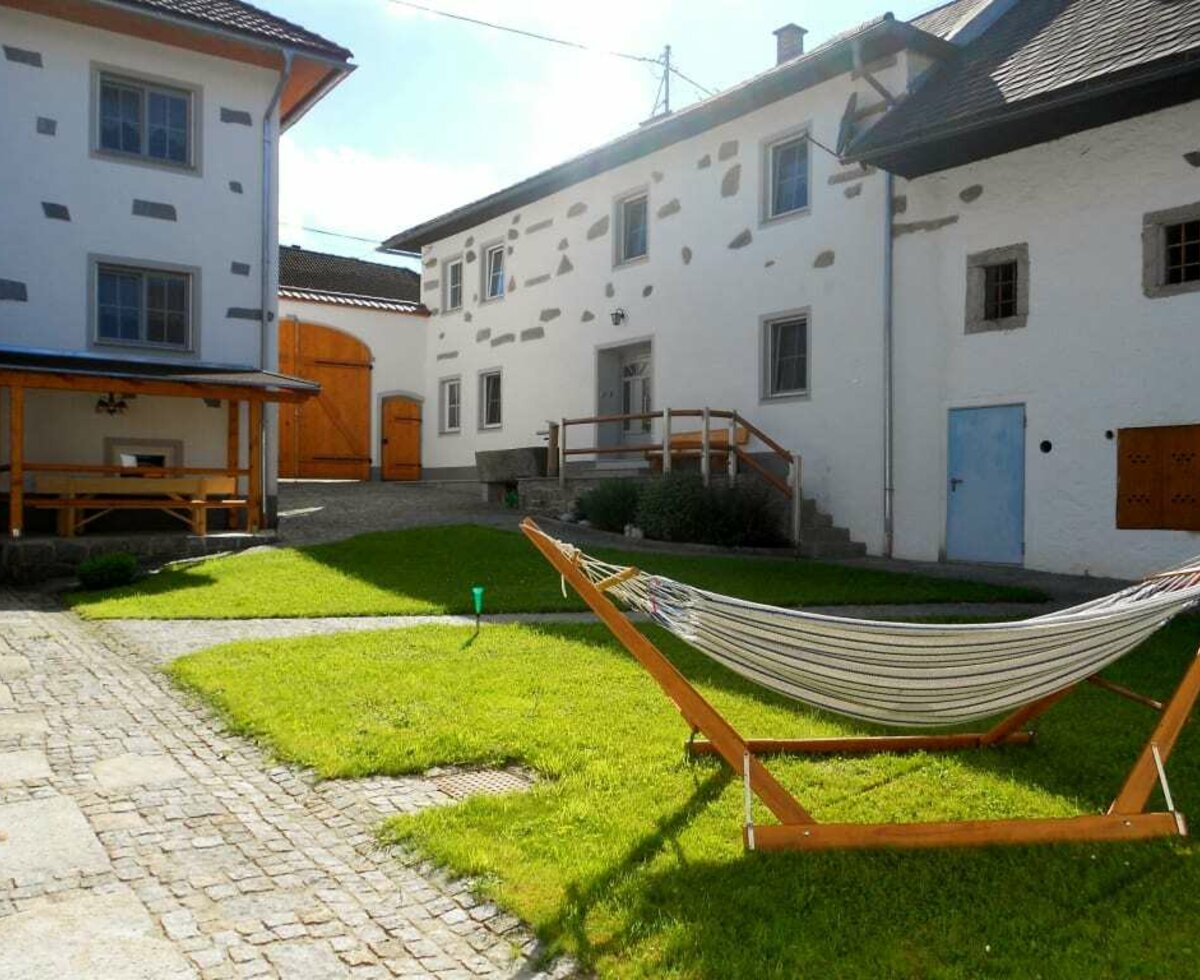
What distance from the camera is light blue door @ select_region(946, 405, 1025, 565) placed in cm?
1175

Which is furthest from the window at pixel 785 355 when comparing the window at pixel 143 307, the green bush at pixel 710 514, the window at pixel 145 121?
the window at pixel 145 121

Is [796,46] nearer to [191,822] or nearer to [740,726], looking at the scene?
[740,726]

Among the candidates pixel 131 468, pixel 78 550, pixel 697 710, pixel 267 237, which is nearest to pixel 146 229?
pixel 267 237

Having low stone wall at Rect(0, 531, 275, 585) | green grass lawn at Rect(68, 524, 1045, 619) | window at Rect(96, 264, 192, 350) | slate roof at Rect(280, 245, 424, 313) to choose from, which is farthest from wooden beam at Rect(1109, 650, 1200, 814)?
slate roof at Rect(280, 245, 424, 313)

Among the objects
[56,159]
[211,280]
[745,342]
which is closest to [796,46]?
[745,342]

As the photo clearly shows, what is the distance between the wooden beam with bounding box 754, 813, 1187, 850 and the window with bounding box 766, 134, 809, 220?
39.0 feet

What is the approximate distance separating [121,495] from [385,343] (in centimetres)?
1011

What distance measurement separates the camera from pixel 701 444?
14.5 meters

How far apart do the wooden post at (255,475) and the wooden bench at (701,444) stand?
526 cm

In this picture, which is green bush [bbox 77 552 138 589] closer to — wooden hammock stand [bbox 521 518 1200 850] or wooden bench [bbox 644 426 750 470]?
wooden bench [bbox 644 426 750 470]

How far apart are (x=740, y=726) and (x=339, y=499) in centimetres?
1400

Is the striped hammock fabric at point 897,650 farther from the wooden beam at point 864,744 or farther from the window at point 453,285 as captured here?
the window at point 453,285

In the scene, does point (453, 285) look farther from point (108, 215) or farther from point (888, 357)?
point (888, 357)

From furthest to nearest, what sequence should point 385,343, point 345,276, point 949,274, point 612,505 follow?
point 345,276, point 385,343, point 612,505, point 949,274
